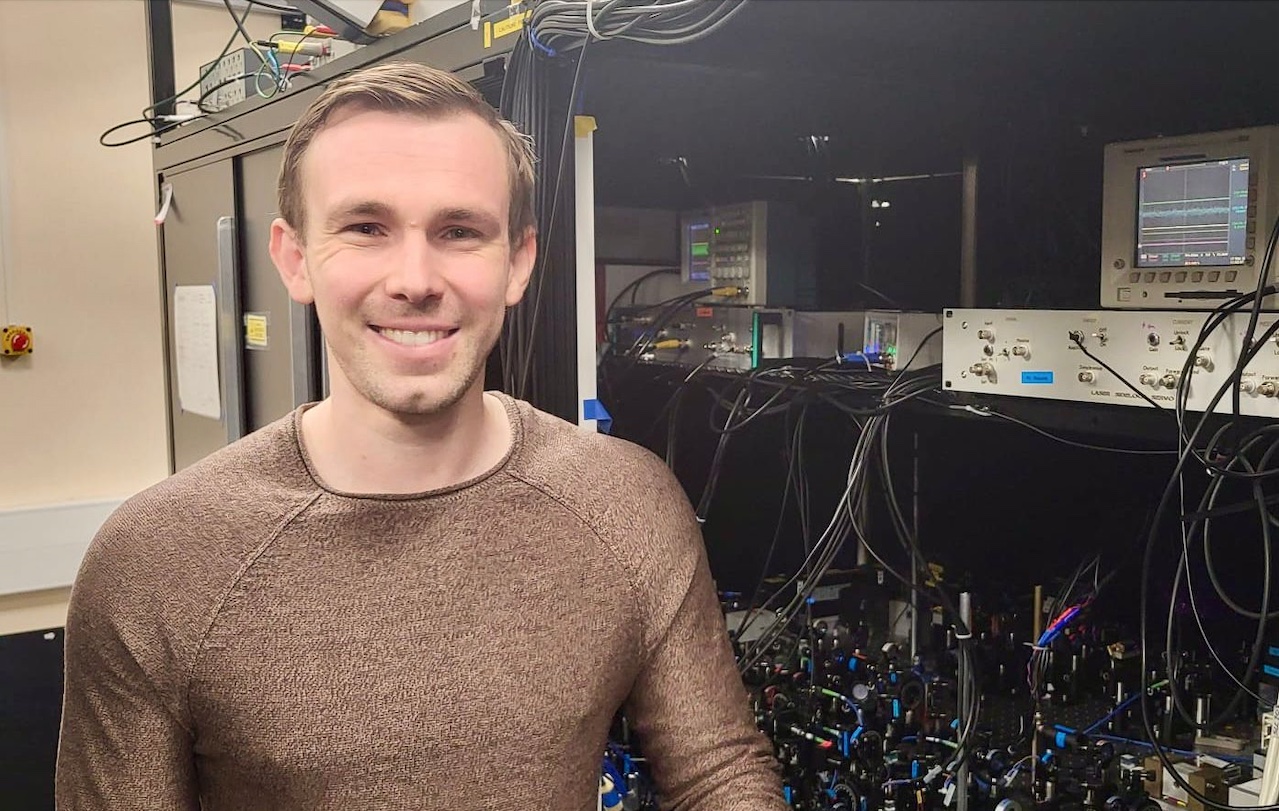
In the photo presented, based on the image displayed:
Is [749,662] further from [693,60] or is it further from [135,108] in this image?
[135,108]

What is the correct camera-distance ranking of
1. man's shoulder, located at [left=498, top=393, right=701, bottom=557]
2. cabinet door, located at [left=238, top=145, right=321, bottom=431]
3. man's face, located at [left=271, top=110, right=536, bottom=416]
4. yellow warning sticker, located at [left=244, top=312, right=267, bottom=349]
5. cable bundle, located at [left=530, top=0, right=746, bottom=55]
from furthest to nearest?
1. yellow warning sticker, located at [left=244, top=312, right=267, bottom=349]
2. cabinet door, located at [left=238, top=145, right=321, bottom=431]
3. man's shoulder, located at [left=498, top=393, right=701, bottom=557]
4. man's face, located at [left=271, top=110, right=536, bottom=416]
5. cable bundle, located at [left=530, top=0, right=746, bottom=55]

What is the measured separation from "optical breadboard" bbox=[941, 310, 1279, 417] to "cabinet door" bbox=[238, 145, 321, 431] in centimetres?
103

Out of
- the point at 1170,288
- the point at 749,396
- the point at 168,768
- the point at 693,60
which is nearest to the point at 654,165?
the point at 749,396

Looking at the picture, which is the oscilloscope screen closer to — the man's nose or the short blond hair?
the short blond hair

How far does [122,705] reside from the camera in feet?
3.62

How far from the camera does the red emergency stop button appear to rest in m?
2.75

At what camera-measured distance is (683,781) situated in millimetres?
1233

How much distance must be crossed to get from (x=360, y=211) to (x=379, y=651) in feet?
1.50

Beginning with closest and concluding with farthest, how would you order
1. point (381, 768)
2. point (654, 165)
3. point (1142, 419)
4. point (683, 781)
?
1. point (381, 768)
2. point (683, 781)
3. point (1142, 419)
4. point (654, 165)

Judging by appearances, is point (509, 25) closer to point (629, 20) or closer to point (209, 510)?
point (629, 20)

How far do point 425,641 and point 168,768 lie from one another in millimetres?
286

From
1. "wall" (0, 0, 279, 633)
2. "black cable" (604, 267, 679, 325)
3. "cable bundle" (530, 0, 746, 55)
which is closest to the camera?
"cable bundle" (530, 0, 746, 55)

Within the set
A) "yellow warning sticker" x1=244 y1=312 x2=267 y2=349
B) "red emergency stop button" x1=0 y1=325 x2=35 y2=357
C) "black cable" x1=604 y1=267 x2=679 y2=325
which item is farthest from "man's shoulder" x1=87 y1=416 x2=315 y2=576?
"red emergency stop button" x1=0 y1=325 x2=35 y2=357

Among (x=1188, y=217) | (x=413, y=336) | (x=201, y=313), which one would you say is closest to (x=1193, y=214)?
(x=1188, y=217)
